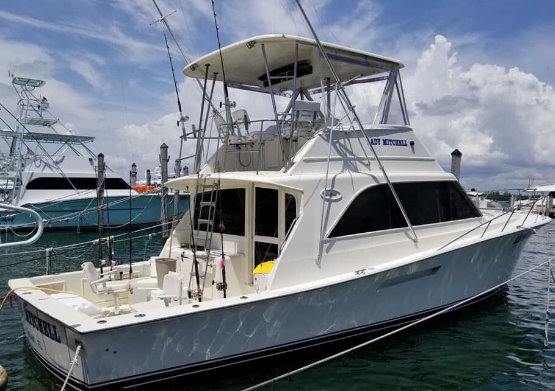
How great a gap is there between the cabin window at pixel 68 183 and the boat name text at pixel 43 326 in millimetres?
20493

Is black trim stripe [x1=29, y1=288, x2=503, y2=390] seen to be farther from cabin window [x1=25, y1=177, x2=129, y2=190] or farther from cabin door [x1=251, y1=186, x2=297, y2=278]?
cabin window [x1=25, y1=177, x2=129, y2=190]

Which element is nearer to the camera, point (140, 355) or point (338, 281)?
point (140, 355)

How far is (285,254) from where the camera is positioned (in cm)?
574

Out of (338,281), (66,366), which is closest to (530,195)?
(338,281)

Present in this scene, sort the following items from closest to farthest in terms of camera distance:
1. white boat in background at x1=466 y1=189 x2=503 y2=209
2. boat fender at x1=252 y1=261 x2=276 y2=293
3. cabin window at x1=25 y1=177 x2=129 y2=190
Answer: boat fender at x1=252 y1=261 x2=276 y2=293, white boat in background at x1=466 y1=189 x2=503 y2=209, cabin window at x1=25 y1=177 x2=129 y2=190

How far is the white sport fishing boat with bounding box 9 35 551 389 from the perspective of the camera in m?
4.92

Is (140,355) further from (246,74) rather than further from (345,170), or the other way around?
(246,74)

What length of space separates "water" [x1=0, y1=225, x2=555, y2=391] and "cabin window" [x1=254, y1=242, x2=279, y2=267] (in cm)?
143

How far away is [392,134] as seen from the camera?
284 inches

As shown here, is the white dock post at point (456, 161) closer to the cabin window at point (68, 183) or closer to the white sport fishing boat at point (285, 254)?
the white sport fishing boat at point (285, 254)

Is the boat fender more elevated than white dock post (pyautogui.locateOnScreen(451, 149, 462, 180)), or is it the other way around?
white dock post (pyautogui.locateOnScreen(451, 149, 462, 180))

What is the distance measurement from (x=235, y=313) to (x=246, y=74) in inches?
170

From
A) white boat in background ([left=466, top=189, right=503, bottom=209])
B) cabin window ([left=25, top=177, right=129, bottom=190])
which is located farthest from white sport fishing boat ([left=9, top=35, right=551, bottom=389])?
cabin window ([left=25, top=177, right=129, bottom=190])

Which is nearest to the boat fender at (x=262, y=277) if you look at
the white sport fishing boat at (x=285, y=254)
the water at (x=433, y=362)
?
the white sport fishing boat at (x=285, y=254)
